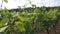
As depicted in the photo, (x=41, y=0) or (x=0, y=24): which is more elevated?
(x=0, y=24)

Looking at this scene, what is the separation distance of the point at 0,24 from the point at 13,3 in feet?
4.98

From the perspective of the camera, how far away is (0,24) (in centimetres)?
52

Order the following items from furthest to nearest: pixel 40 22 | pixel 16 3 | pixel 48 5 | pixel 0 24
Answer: pixel 48 5 → pixel 16 3 → pixel 40 22 → pixel 0 24

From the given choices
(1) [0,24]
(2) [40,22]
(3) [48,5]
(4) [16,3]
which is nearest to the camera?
(1) [0,24]

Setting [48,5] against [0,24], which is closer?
[0,24]

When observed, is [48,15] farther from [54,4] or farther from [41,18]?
[54,4]

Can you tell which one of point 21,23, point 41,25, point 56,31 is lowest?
point 56,31

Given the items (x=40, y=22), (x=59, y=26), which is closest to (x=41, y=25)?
(x=40, y=22)

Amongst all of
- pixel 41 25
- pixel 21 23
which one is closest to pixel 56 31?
pixel 41 25

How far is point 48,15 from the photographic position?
1.44 meters

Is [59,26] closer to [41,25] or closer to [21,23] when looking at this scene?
[41,25]

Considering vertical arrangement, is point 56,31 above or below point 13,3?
below

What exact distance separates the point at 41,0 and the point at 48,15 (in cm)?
67

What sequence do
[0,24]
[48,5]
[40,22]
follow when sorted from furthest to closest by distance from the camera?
[48,5] < [40,22] < [0,24]
